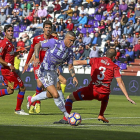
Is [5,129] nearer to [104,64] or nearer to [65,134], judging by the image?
[65,134]

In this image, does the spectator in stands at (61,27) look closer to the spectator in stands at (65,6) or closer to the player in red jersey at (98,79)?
the spectator in stands at (65,6)

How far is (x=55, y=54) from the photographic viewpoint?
966cm

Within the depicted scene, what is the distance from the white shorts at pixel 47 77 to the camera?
31.9ft

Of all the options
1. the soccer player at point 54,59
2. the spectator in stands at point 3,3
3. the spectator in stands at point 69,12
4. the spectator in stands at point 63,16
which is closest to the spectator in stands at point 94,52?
the spectator in stands at point 69,12

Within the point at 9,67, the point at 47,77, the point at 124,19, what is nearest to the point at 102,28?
the point at 124,19

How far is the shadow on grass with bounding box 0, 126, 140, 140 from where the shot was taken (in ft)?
23.9

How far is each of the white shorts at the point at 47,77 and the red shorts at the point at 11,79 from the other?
7.22 ft

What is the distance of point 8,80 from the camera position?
12078mm

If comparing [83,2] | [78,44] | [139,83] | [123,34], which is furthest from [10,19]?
[139,83]

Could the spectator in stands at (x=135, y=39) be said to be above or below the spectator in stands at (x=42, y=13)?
below

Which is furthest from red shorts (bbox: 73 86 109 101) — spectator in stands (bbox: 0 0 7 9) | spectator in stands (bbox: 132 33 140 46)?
spectator in stands (bbox: 0 0 7 9)

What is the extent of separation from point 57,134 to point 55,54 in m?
2.45

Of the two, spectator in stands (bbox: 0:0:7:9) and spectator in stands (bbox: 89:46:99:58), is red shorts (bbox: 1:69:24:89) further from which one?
spectator in stands (bbox: 0:0:7:9)

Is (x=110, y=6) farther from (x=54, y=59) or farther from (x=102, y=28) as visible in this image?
(x=54, y=59)
